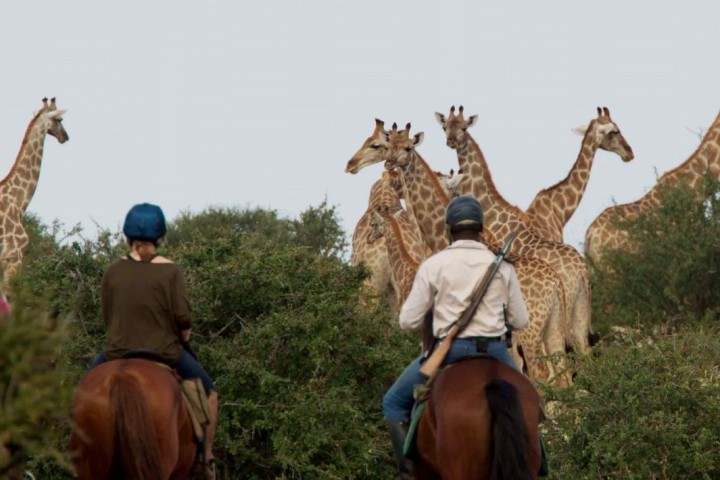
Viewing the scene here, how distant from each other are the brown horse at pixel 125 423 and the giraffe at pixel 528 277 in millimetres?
7390

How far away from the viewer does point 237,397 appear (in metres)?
12.9

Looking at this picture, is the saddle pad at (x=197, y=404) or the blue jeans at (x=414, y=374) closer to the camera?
the blue jeans at (x=414, y=374)

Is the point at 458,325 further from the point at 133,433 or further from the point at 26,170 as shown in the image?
the point at 26,170

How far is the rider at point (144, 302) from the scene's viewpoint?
30.6ft

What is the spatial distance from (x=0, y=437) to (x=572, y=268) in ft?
44.3

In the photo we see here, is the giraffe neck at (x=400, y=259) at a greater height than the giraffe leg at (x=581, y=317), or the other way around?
the giraffe neck at (x=400, y=259)

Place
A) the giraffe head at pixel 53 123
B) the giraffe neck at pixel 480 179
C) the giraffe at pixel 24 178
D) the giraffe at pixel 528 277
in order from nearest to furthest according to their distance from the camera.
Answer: the giraffe at pixel 528 277, the giraffe neck at pixel 480 179, the giraffe at pixel 24 178, the giraffe head at pixel 53 123

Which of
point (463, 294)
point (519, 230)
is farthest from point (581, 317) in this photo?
point (463, 294)

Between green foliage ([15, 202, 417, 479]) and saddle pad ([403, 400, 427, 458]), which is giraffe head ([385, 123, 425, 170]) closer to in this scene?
green foliage ([15, 202, 417, 479])

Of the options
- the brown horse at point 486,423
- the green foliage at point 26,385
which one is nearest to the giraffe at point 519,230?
the brown horse at point 486,423

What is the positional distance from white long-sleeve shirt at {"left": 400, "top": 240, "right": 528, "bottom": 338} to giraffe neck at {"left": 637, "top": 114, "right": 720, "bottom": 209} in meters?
12.5

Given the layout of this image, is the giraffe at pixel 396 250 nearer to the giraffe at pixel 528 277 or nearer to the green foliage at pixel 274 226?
the giraffe at pixel 528 277

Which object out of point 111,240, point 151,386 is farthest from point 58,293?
point 151,386

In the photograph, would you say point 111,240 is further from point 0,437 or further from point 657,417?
point 0,437
